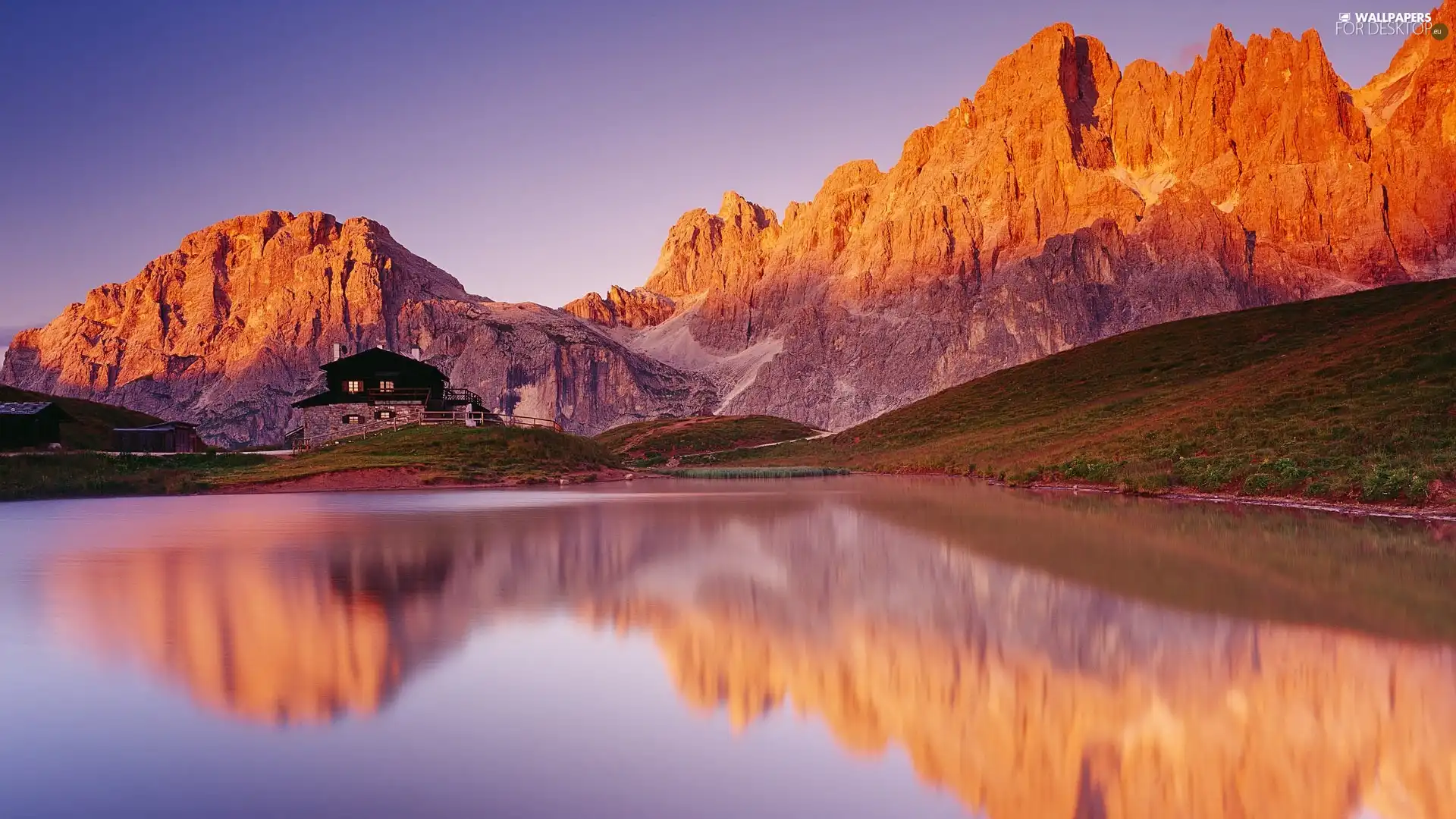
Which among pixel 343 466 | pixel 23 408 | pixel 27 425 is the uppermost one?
pixel 23 408

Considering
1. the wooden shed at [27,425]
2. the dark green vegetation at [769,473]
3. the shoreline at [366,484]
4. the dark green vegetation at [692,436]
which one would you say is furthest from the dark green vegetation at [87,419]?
the dark green vegetation at [692,436]

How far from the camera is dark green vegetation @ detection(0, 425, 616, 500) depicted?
175ft

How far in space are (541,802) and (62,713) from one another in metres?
5.90

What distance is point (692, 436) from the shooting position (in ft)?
429

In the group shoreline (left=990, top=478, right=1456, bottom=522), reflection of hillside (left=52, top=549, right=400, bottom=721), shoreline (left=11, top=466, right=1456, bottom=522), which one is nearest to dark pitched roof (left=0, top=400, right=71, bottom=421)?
shoreline (left=11, top=466, right=1456, bottom=522)

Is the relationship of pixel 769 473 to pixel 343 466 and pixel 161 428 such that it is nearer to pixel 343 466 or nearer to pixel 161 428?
pixel 343 466

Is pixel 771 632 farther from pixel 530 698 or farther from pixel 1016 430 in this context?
pixel 1016 430

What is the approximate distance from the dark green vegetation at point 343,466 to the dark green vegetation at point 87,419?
22321 millimetres

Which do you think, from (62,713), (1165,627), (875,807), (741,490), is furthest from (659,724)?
(741,490)

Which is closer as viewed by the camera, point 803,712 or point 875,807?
point 875,807

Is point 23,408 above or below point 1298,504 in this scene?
above

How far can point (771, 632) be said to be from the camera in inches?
549

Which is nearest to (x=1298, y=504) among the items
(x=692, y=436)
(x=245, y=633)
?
(x=245, y=633)

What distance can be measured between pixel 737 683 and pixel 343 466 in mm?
52230
